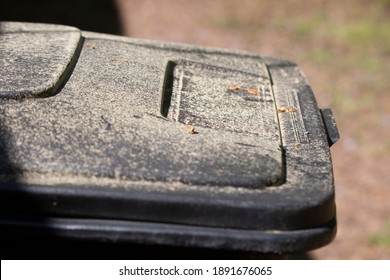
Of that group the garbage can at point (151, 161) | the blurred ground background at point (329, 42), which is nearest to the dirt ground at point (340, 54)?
the blurred ground background at point (329, 42)

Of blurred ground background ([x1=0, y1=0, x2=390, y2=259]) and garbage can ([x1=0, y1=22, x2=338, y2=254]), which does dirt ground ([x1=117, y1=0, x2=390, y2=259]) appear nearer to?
blurred ground background ([x1=0, y1=0, x2=390, y2=259])

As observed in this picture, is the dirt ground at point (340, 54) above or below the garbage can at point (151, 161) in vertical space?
above

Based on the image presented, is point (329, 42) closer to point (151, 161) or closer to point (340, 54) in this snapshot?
point (340, 54)

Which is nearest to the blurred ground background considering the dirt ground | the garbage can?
the dirt ground

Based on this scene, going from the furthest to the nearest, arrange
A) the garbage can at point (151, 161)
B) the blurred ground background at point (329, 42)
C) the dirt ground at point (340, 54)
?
the blurred ground background at point (329, 42)
the dirt ground at point (340, 54)
the garbage can at point (151, 161)

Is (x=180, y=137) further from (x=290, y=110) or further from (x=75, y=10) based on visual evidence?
(x=75, y=10)

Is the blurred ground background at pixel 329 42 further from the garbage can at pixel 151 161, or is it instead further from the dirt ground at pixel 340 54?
the garbage can at pixel 151 161
